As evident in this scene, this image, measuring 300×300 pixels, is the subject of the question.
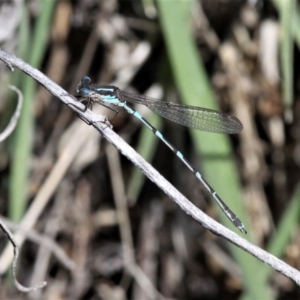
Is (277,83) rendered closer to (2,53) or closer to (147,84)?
(147,84)

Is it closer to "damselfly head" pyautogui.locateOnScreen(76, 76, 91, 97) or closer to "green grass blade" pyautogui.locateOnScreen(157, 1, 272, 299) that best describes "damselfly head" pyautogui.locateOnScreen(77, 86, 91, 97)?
"damselfly head" pyautogui.locateOnScreen(76, 76, 91, 97)

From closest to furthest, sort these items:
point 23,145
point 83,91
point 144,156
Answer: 1. point 83,91
2. point 23,145
3. point 144,156

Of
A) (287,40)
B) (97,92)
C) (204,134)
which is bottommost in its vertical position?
(97,92)

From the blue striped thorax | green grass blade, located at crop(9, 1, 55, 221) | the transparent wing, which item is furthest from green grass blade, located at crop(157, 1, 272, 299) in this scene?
green grass blade, located at crop(9, 1, 55, 221)

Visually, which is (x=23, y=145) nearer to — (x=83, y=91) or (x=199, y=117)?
(x=83, y=91)

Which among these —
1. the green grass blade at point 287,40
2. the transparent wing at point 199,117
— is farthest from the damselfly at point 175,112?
the green grass blade at point 287,40

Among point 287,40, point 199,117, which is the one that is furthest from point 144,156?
point 287,40
